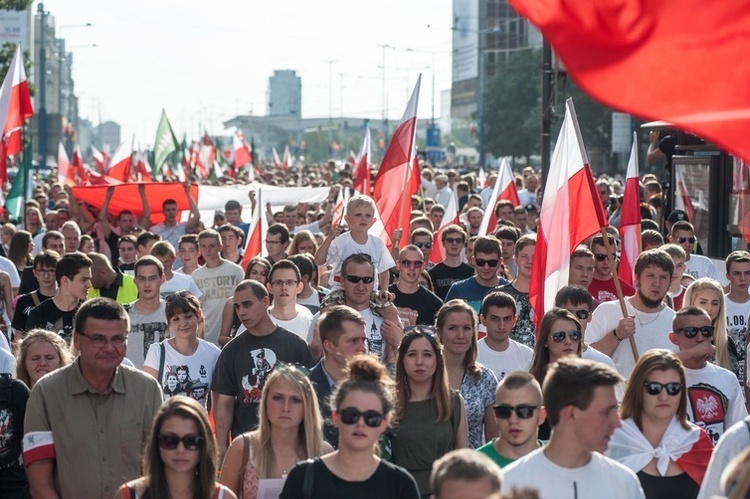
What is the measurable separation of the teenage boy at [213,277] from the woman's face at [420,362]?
209 inches

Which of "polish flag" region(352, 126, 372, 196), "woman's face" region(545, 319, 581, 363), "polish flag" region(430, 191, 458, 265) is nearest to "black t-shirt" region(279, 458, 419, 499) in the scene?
"woman's face" region(545, 319, 581, 363)

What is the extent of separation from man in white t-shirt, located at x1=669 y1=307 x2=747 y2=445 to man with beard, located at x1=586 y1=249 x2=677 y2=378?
0.95 metres

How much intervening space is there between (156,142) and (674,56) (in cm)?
3229

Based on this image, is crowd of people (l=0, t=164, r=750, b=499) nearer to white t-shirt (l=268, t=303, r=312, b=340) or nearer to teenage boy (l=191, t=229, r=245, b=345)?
white t-shirt (l=268, t=303, r=312, b=340)

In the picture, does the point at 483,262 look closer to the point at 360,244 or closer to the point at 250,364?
the point at 360,244

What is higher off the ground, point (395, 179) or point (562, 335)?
point (395, 179)

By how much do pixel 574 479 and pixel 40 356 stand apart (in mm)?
3375

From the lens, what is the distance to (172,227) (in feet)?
56.3

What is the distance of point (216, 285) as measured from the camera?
40.1ft

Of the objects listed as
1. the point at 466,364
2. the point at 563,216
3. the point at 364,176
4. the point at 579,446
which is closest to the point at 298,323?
the point at 563,216

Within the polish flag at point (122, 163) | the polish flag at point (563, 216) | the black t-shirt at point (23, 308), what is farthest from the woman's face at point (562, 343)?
the polish flag at point (122, 163)

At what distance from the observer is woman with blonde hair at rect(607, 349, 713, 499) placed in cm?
615

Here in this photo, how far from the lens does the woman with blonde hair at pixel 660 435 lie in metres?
6.15

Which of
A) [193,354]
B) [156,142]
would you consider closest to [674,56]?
[193,354]
